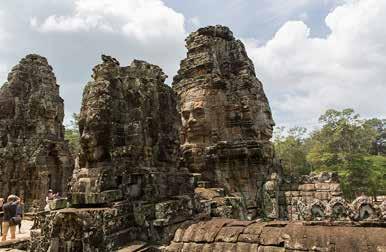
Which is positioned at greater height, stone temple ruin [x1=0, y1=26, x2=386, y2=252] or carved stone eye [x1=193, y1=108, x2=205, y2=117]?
carved stone eye [x1=193, y1=108, x2=205, y2=117]

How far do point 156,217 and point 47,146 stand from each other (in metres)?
14.2

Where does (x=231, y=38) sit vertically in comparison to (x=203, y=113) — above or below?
above

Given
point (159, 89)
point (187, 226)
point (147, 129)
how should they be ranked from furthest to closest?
point (159, 89), point (147, 129), point (187, 226)

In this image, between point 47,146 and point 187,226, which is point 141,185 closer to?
point 187,226

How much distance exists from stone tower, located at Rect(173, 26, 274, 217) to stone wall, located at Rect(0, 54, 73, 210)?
314 inches

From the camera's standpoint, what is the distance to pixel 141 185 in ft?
18.1

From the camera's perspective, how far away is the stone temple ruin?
13.1 ft

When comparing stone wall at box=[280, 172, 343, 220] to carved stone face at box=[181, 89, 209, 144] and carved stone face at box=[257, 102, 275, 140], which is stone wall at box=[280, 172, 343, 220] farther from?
carved stone face at box=[181, 89, 209, 144]

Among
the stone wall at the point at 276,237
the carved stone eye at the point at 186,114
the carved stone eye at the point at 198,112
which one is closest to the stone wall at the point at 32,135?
the carved stone eye at the point at 186,114

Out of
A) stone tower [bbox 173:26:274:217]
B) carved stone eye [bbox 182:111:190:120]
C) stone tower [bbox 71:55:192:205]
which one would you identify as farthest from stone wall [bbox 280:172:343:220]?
stone tower [bbox 71:55:192:205]

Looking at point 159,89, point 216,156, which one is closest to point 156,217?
point 159,89

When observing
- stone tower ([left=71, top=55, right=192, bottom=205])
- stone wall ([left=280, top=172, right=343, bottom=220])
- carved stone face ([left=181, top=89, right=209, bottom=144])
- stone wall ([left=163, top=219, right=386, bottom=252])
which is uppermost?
carved stone face ([left=181, top=89, right=209, bottom=144])

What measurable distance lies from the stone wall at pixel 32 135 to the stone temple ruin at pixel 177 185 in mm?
8198

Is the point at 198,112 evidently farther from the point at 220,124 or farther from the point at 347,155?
the point at 347,155
